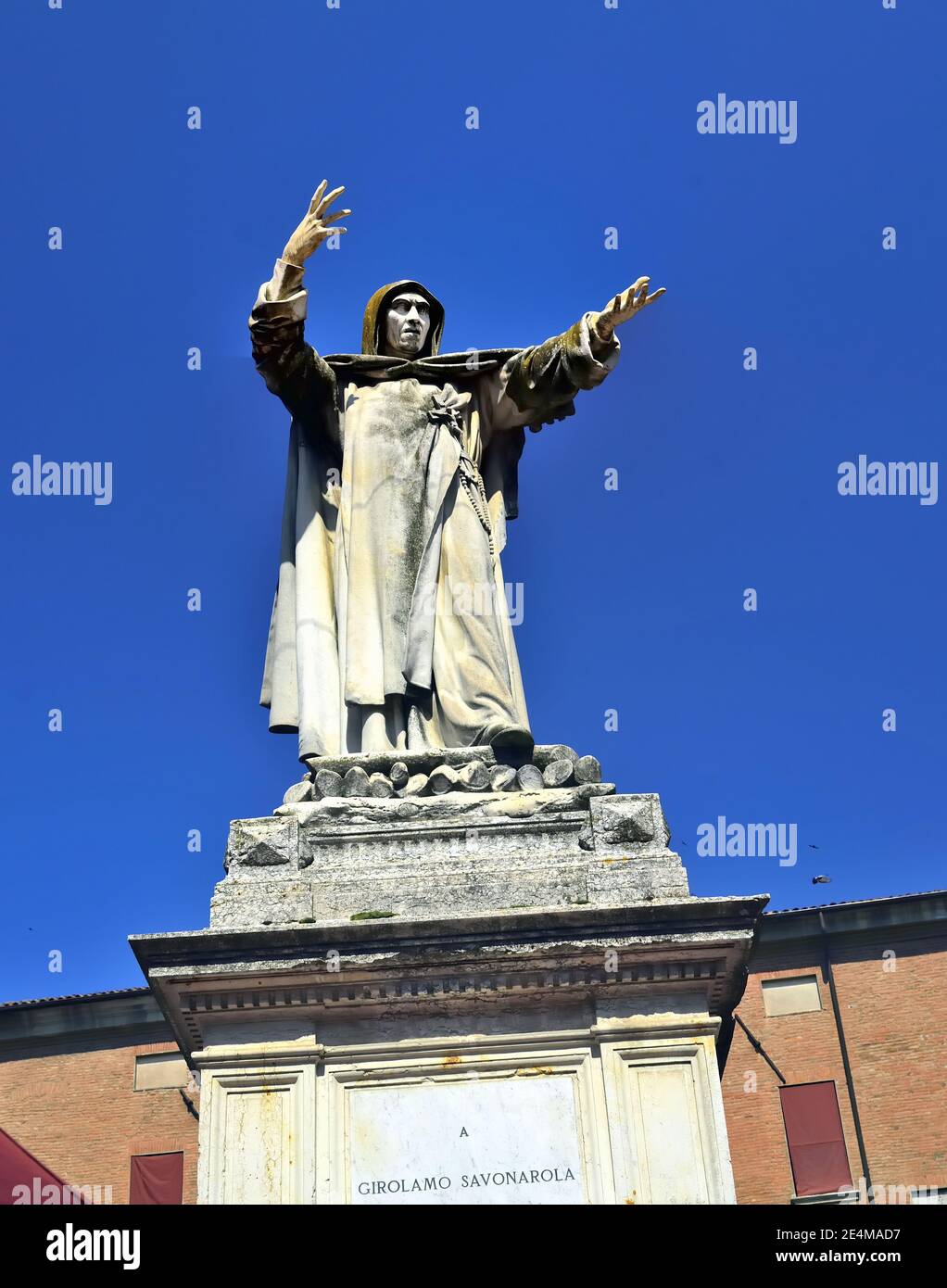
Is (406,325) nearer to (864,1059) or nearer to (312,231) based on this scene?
(312,231)

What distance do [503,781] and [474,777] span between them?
6.5 inches

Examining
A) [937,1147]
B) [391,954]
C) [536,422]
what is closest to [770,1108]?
[937,1147]

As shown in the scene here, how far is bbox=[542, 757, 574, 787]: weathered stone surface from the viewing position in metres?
9.09

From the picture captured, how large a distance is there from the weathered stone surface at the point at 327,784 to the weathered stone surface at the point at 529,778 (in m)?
1.02

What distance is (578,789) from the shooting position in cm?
885

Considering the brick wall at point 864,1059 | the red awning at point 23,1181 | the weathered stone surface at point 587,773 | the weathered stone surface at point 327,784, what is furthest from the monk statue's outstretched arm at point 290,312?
the brick wall at point 864,1059

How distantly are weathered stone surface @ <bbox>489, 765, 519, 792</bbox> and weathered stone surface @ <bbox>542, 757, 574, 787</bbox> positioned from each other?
17 cm

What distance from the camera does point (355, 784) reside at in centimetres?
914

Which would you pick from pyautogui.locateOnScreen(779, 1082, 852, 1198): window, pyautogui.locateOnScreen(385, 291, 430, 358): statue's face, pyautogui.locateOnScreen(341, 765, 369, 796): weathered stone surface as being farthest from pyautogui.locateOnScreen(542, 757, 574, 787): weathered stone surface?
pyautogui.locateOnScreen(779, 1082, 852, 1198): window

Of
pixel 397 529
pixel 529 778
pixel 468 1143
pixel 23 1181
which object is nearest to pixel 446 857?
pixel 529 778

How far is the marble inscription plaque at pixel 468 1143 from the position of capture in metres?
7.52

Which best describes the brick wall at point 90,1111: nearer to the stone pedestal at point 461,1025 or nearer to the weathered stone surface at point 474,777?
the weathered stone surface at point 474,777

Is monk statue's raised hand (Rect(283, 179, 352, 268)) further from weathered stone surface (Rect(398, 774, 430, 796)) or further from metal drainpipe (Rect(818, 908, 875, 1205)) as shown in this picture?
metal drainpipe (Rect(818, 908, 875, 1205))
